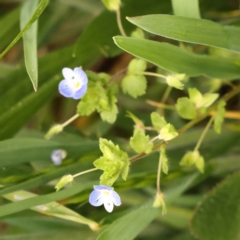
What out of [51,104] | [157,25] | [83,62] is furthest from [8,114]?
[51,104]

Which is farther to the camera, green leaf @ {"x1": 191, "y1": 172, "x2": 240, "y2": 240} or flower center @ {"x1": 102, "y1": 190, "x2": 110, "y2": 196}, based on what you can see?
green leaf @ {"x1": 191, "y1": 172, "x2": 240, "y2": 240}

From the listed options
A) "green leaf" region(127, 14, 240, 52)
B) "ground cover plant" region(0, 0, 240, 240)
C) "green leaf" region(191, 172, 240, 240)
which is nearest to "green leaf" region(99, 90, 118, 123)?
"ground cover plant" region(0, 0, 240, 240)

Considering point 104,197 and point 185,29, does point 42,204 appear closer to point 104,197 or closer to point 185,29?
point 104,197

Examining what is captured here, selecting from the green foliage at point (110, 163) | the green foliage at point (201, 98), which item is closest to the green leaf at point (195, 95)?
the green foliage at point (201, 98)

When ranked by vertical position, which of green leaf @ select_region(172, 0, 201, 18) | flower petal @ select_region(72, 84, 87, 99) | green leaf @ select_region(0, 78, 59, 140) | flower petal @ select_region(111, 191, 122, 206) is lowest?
flower petal @ select_region(111, 191, 122, 206)

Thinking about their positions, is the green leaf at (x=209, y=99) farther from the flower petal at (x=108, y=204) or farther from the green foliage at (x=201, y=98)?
the flower petal at (x=108, y=204)

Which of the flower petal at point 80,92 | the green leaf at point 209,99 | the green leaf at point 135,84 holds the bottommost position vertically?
the green leaf at point 209,99

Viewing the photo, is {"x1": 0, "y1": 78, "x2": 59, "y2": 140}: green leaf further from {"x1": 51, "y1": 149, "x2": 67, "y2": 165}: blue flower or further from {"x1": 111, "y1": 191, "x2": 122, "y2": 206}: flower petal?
{"x1": 111, "y1": 191, "x2": 122, "y2": 206}: flower petal

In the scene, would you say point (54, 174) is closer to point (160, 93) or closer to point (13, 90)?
point (13, 90)
